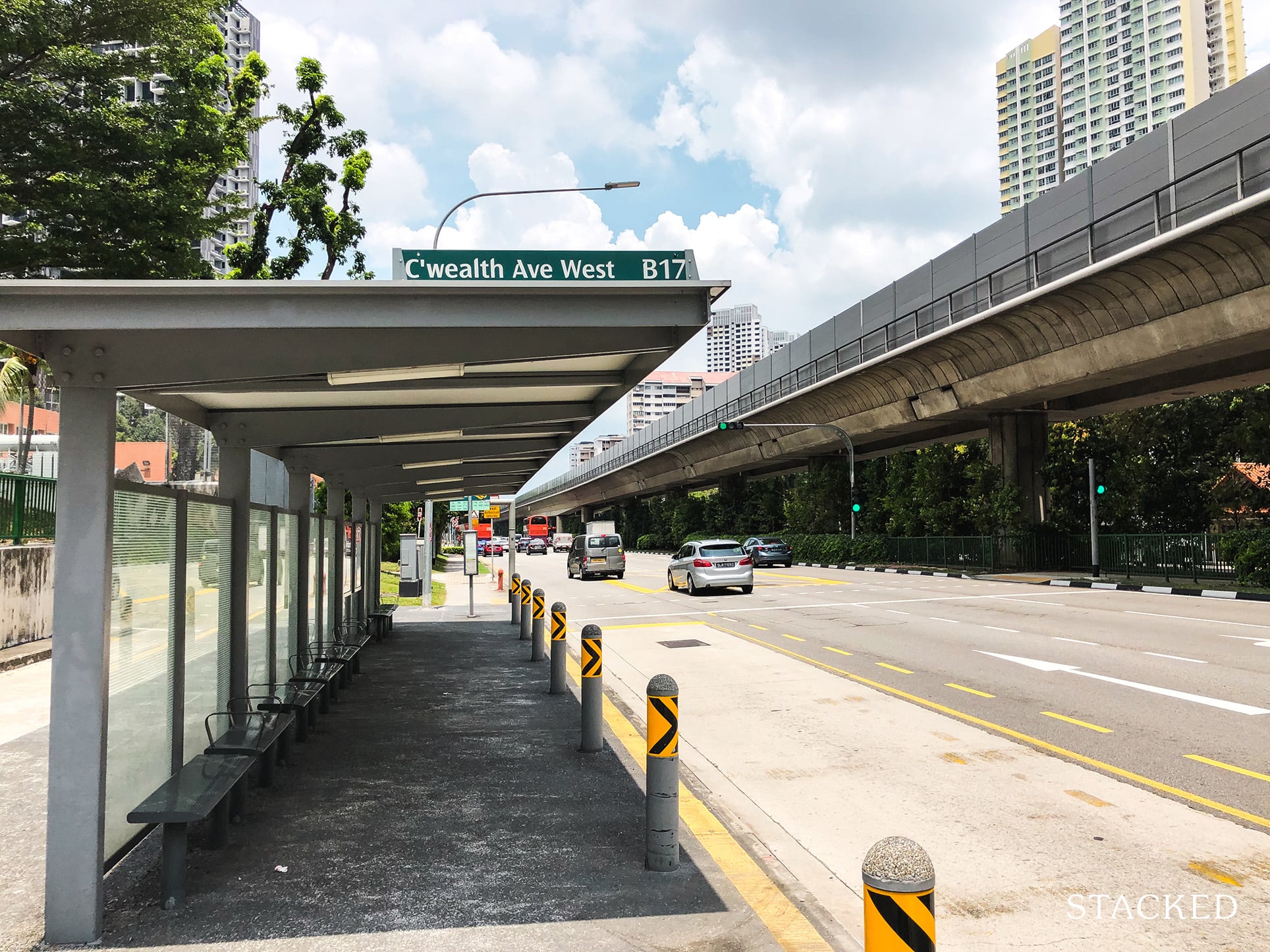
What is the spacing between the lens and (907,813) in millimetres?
6273

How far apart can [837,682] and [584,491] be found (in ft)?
310

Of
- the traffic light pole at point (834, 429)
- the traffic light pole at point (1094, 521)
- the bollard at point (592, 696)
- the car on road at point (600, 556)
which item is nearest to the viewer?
the bollard at point (592, 696)

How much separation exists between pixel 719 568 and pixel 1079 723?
59.7ft

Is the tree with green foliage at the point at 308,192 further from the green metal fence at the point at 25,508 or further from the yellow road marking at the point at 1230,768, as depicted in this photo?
the yellow road marking at the point at 1230,768

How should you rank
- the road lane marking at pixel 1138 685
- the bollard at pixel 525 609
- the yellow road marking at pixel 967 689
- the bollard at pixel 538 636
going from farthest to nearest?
the bollard at pixel 525 609, the bollard at pixel 538 636, the yellow road marking at pixel 967 689, the road lane marking at pixel 1138 685

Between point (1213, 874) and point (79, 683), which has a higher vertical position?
point (79, 683)

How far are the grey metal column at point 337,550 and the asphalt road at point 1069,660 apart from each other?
22.3 feet

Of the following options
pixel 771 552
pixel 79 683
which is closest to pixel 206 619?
pixel 79 683

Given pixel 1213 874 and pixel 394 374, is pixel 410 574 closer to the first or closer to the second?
pixel 394 374

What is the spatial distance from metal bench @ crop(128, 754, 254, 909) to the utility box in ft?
65.6

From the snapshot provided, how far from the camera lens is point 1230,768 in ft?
23.5

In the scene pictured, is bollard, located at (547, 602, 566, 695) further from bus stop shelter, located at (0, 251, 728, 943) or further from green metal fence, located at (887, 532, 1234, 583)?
green metal fence, located at (887, 532, 1234, 583)

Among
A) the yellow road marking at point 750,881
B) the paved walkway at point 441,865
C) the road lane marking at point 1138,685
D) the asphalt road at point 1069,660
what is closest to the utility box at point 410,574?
the asphalt road at point 1069,660

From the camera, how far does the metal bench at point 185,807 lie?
15.1 feet
